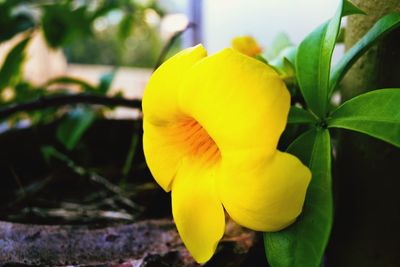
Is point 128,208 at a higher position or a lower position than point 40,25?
lower

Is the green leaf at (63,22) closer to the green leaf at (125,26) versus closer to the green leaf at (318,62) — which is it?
the green leaf at (125,26)

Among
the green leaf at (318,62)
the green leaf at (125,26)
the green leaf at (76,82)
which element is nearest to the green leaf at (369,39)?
the green leaf at (318,62)

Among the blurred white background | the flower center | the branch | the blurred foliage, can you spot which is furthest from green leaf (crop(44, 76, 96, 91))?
the flower center

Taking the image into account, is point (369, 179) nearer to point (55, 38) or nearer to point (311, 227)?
point (311, 227)

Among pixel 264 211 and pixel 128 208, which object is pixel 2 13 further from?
pixel 264 211

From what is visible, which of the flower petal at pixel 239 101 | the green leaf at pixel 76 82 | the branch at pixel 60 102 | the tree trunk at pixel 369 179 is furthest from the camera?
the green leaf at pixel 76 82

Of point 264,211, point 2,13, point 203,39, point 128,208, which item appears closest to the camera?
point 264,211

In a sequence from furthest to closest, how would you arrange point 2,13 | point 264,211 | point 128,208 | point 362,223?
point 2,13
point 128,208
point 362,223
point 264,211

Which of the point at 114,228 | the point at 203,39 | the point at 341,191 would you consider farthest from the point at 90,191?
the point at 203,39
